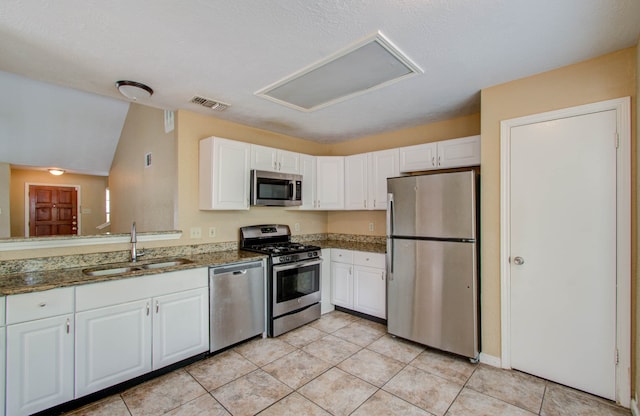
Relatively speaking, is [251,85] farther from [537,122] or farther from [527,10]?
[537,122]

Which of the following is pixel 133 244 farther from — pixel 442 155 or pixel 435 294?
pixel 442 155

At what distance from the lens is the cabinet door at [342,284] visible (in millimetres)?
3691

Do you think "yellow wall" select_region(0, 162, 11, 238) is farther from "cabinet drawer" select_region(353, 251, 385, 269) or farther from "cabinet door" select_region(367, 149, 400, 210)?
"cabinet door" select_region(367, 149, 400, 210)

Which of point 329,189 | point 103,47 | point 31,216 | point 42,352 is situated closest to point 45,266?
point 42,352

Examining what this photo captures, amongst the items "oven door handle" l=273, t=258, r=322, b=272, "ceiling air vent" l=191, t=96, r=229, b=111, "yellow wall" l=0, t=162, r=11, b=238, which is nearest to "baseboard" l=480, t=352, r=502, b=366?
"oven door handle" l=273, t=258, r=322, b=272

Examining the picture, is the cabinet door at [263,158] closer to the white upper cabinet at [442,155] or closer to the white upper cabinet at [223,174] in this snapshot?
the white upper cabinet at [223,174]

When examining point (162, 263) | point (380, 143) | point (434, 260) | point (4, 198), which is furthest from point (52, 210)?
point (434, 260)

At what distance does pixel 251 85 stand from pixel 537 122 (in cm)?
238

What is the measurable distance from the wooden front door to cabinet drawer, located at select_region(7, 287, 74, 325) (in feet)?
22.7

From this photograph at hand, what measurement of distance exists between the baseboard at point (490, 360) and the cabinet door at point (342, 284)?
154 centimetres

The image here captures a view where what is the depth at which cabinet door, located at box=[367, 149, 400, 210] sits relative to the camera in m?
3.58

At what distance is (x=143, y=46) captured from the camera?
6.19 feet

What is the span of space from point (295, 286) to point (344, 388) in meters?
1.28

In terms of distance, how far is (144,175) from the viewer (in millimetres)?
4270
